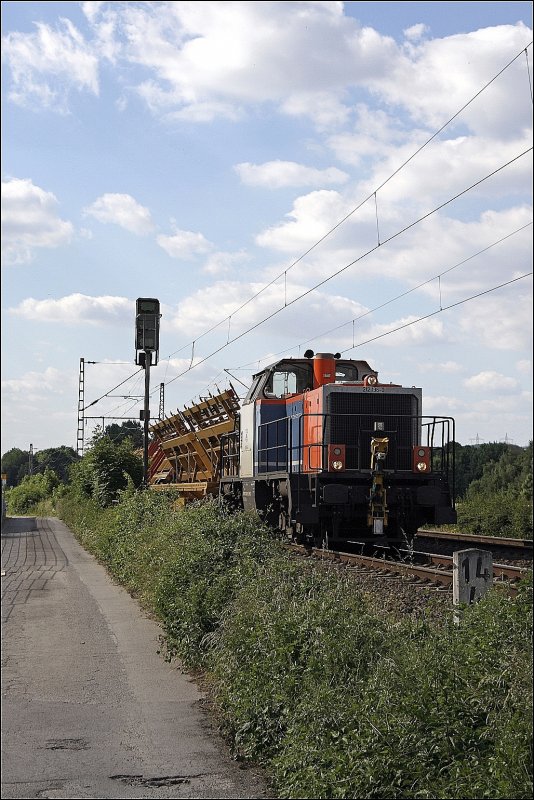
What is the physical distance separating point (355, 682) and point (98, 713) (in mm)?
2085

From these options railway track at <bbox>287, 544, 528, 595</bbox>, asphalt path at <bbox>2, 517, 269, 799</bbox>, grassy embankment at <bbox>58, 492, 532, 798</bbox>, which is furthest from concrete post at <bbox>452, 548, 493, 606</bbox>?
railway track at <bbox>287, 544, 528, 595</bbox>

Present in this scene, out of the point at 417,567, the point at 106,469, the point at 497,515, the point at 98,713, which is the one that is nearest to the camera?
the point at 98,713

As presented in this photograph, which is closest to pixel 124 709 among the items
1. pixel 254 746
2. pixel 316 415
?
pixel 254 746

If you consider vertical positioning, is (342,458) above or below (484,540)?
above

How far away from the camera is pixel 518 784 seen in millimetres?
4625

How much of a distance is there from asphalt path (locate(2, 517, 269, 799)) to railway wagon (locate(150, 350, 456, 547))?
5.08 meters

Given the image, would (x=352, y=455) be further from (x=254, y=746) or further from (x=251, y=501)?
(x=254, y=746)

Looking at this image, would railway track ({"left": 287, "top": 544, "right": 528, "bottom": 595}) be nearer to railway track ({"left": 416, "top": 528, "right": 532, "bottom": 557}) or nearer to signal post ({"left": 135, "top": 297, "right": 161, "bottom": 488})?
railway track ({"left": 416, "top": 528, "right": 532, "bottom": 557})

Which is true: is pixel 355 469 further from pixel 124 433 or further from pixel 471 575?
pixel 124 433

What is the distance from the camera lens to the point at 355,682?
20.2 feet

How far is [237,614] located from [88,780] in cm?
285

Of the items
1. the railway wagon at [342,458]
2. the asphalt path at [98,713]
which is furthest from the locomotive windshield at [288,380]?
the asphalt path at [98,713]

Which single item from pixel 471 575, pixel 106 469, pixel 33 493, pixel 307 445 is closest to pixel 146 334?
pixel 106 469

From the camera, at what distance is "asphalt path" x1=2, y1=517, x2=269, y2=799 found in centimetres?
546
